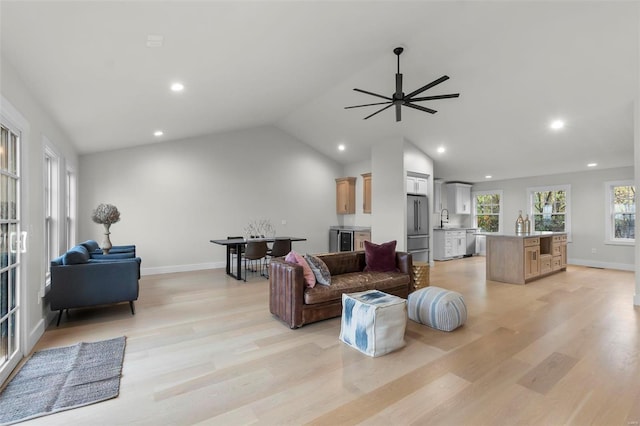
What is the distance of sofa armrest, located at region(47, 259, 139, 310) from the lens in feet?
11.1

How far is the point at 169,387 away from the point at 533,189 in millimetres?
9111

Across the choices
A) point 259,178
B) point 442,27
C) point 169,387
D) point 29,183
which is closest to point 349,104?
point 442,27

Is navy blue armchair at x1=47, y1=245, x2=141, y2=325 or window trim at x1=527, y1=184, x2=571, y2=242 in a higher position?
window trim at x1=527, y1=184, x2=571, y2=242

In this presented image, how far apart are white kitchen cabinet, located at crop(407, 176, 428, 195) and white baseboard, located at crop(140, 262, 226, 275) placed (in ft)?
15.4

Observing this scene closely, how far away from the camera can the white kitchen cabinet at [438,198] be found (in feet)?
29.1

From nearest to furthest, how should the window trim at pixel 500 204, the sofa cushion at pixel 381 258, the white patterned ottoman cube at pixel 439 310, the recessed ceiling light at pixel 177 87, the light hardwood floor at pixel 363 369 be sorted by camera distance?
1. the light hardwood floor at pixel 363 369
2. the white patterned ottoman cube at pixel 439 310
3. the recessed ceiling light at pixel 177 87
4. the sofa cushion at pixel 381 258
5. the window trim at pixel 500 204

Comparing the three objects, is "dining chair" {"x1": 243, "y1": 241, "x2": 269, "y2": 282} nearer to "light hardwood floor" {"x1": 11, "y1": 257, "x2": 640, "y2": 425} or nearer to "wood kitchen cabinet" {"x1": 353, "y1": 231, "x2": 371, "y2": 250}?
"light hardwood floor" {"x1": 11, "y1": 257, "x2": 640, "y2": 425}

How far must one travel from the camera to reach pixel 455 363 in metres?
2.54

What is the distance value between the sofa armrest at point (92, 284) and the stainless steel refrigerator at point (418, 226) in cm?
536

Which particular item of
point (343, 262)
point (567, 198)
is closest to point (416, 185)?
point (343, 262)


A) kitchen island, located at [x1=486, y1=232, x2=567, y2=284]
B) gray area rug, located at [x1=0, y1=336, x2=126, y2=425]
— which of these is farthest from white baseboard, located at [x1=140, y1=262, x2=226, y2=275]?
kitchen island, located at [x1=486, y1=232, x2=567, y2=284]

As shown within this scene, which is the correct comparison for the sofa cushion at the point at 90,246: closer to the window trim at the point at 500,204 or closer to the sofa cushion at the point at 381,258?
the sofa cushion at the point at 381,258

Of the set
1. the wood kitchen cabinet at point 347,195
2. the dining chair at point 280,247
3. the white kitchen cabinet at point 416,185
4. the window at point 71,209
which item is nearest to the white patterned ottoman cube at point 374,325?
the dining chair at point 280,247

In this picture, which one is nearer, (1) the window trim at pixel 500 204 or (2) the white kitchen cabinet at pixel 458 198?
(1) the window trim at pixel 500 204
